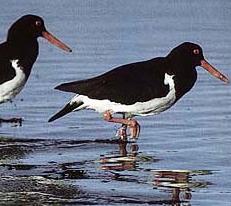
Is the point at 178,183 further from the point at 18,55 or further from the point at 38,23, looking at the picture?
the point at 38,23

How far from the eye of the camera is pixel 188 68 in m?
11.9

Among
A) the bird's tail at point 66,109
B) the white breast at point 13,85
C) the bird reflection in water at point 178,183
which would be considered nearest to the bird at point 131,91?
the bird's tail at point 66,109

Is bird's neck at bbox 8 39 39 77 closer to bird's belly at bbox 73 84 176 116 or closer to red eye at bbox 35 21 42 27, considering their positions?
red eye at bbox 35 21 42 27

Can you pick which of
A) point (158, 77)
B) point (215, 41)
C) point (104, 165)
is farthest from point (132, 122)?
point (215, 41)

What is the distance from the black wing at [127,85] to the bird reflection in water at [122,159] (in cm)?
54

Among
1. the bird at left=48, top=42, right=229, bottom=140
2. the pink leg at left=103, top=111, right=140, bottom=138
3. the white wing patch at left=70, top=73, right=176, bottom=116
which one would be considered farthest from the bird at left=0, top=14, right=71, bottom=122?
the pink leg at left=103, top=111, right=140, bottom=138

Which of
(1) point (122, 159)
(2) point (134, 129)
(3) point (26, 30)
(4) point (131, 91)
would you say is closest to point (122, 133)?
(2) point (134, 129)

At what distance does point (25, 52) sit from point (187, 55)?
178 cm

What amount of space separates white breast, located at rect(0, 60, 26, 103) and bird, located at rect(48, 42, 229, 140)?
615 mm

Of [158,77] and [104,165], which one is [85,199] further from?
[158,77]

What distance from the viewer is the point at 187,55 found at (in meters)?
11.9

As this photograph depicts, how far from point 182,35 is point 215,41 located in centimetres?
68

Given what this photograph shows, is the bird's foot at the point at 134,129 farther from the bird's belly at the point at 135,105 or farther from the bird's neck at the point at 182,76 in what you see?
the bird's neck at the point at 182,76

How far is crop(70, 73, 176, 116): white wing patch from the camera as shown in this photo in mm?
11430
